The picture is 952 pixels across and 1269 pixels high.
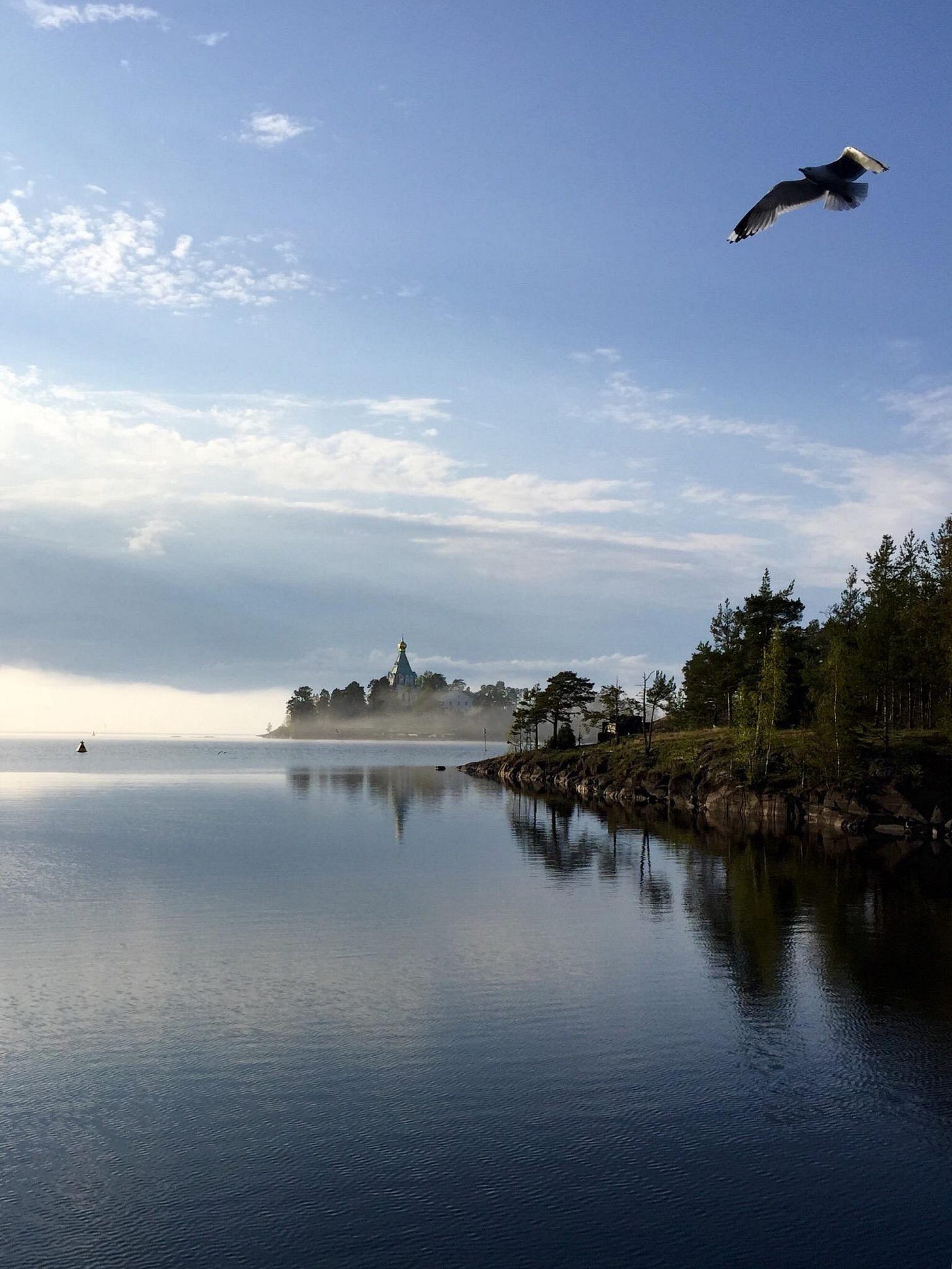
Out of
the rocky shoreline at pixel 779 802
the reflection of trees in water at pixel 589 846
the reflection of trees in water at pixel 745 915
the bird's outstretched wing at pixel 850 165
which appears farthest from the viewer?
the rocky shoreline at pixel 779 802

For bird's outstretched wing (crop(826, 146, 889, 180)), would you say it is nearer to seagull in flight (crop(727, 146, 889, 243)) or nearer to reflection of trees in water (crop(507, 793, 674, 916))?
seagull in flight (crop(727, 146, 889, 243))

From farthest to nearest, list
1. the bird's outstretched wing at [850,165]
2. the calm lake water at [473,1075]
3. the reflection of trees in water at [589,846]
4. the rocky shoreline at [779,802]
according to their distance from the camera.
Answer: the rocky shoreline at [779,802] < the reflection of trees in water at [589,846] < the bird's outstretched wing at [850,165] < the calm lake water at [473,1075]

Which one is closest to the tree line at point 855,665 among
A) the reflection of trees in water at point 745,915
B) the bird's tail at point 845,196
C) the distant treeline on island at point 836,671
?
the distant treeline on island at point 836,671

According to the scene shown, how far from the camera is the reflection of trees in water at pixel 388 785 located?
4291 inches

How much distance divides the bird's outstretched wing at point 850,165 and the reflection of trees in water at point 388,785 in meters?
58.1

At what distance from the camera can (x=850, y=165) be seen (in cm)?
1964

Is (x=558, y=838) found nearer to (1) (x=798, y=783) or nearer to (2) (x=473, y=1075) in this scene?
(1) (x=798, y=783)

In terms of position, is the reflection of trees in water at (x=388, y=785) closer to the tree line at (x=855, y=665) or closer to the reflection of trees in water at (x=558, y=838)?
the reflection of trees in water at (x=558, y=838)

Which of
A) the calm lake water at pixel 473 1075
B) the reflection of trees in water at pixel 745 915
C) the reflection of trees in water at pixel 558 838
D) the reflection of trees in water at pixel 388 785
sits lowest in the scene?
the reflection of trees in water at pixel 388 785

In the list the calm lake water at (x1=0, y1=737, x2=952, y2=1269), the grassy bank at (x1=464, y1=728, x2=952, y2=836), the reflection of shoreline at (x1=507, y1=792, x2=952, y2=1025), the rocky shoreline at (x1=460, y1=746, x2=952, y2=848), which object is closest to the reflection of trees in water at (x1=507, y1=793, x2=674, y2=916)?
the reflection of shoreline at (x1=507, y1=792, x2=952, y2=1025)

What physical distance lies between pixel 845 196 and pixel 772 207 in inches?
65.8

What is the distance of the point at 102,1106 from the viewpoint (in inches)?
781

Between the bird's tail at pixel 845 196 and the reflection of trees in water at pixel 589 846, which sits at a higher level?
the bird's tail at pixel 845 196

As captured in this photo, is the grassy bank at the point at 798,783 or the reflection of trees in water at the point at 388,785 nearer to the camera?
the grassy bank at the point at 798,783
